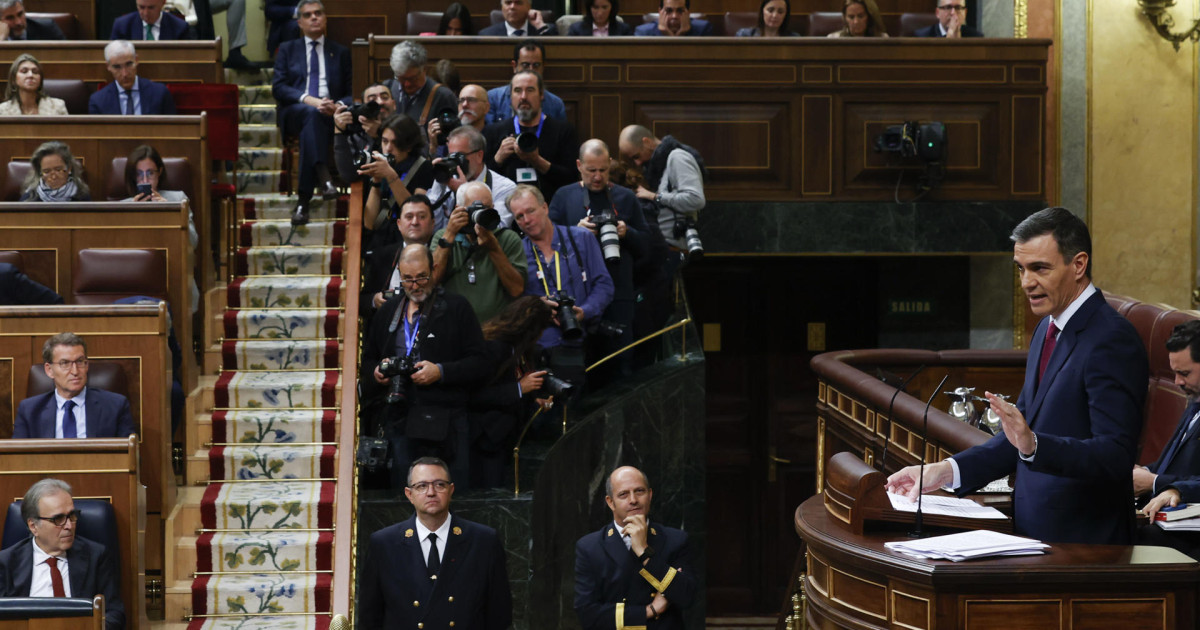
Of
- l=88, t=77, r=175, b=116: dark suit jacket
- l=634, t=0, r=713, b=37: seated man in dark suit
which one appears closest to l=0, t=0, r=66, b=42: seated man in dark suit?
l=88, t=77, r=175, b=116: dark suit jacket

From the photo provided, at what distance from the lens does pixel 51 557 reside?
4.42m

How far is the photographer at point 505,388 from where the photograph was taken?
16.6 ft

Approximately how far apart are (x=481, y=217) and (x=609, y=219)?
886 mm

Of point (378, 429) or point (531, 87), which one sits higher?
point (531, 87)

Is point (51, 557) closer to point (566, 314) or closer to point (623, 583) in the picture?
point (623, 583)

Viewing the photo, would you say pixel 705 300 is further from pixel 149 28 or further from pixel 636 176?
pixel 149 28

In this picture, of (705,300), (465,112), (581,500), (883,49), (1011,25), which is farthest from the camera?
(705,300)

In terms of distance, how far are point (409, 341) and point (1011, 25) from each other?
5.23 m

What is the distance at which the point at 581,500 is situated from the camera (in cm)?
596

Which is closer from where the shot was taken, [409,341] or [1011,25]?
[409,341]

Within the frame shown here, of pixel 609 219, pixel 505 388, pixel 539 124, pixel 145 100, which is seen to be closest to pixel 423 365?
pixel 505 388

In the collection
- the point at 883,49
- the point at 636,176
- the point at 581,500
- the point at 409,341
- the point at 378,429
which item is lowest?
the point at 581,500

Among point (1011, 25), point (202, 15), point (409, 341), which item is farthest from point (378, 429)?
point (1011, 25)

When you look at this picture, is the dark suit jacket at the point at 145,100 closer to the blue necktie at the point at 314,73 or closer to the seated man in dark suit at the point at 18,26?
the blue necktie at the point at 314,73
